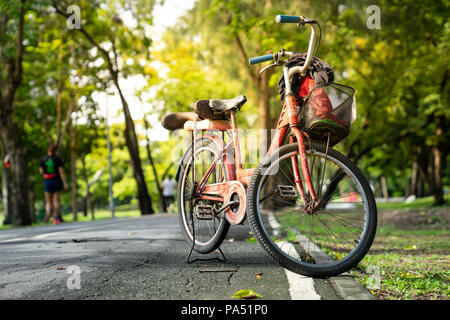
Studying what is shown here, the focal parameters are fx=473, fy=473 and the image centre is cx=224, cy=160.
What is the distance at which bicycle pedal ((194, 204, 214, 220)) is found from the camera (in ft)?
13.4

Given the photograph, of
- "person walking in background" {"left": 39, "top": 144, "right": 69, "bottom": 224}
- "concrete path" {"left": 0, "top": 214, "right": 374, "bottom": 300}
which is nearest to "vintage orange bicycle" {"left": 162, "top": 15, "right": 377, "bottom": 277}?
"concrete path" {"left": 0, "top": 214, "right": 374, "bottom": 300}

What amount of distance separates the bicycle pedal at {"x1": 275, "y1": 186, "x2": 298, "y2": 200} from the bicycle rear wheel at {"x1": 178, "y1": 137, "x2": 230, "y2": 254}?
591 mm

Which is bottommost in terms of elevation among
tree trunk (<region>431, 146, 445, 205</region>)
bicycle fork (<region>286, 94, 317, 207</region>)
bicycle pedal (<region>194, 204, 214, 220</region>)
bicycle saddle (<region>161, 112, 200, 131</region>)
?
tree trunk (<region>431, 146, 445, 205</region>)

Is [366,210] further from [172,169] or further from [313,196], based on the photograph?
[172,169]

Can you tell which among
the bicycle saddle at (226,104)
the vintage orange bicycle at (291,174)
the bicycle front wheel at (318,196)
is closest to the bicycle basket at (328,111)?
the vintage orange bicycle at (291,174)

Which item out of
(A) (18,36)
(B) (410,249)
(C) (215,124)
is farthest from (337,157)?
(A) (18,36)

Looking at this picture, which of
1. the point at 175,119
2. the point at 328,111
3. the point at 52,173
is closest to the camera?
the point at 328,111

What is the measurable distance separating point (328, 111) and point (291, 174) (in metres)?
0.58

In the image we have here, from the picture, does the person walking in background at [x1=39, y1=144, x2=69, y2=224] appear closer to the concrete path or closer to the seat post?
the concrete path

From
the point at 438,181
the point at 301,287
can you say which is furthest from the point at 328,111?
the point at 438,181

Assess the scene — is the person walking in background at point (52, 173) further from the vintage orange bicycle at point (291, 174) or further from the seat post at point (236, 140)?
the seat post at point (236, 140)

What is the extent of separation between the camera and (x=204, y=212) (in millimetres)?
4098

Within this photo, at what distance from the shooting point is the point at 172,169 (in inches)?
1626

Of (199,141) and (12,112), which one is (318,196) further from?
(12,112)
